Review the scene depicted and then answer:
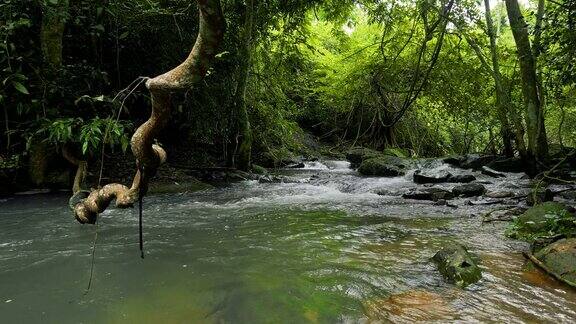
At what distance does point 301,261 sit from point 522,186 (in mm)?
6438

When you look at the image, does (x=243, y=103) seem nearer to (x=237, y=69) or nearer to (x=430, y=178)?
(x=237, y=69)

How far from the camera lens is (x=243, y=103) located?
9.55m

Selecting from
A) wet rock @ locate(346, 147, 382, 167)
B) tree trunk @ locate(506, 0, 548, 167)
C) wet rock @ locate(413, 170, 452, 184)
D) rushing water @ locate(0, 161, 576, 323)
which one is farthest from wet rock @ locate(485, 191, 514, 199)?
wet rock @ locate(346, 147, 382, 167)

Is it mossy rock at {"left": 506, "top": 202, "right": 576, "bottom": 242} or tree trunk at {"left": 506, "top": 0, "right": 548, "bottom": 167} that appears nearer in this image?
mossy rock at {"left": 506, "top": 202, "right": 576, "bottom": 242}

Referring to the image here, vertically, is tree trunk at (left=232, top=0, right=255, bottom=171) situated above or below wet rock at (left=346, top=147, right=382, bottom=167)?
above

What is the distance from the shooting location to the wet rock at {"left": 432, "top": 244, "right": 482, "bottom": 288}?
315 centimetres

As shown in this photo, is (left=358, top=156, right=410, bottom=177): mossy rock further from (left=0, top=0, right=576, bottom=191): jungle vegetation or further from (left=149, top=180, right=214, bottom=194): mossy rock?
(left=149, top=180, right=214, bottom=194): mossy rock

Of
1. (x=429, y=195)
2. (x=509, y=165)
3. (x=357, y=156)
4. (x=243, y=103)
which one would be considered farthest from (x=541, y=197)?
(x=357, y=156)

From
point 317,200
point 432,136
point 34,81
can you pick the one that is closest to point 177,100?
point 34,81

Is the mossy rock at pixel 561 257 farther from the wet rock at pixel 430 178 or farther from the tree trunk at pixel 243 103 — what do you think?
the tree trunk at pixel 243 103

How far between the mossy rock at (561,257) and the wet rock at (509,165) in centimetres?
765

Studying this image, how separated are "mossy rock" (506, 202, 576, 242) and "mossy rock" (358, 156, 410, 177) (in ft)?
20.3

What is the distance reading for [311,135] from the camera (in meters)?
18.9

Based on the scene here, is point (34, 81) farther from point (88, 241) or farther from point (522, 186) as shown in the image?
point (522, 186)
